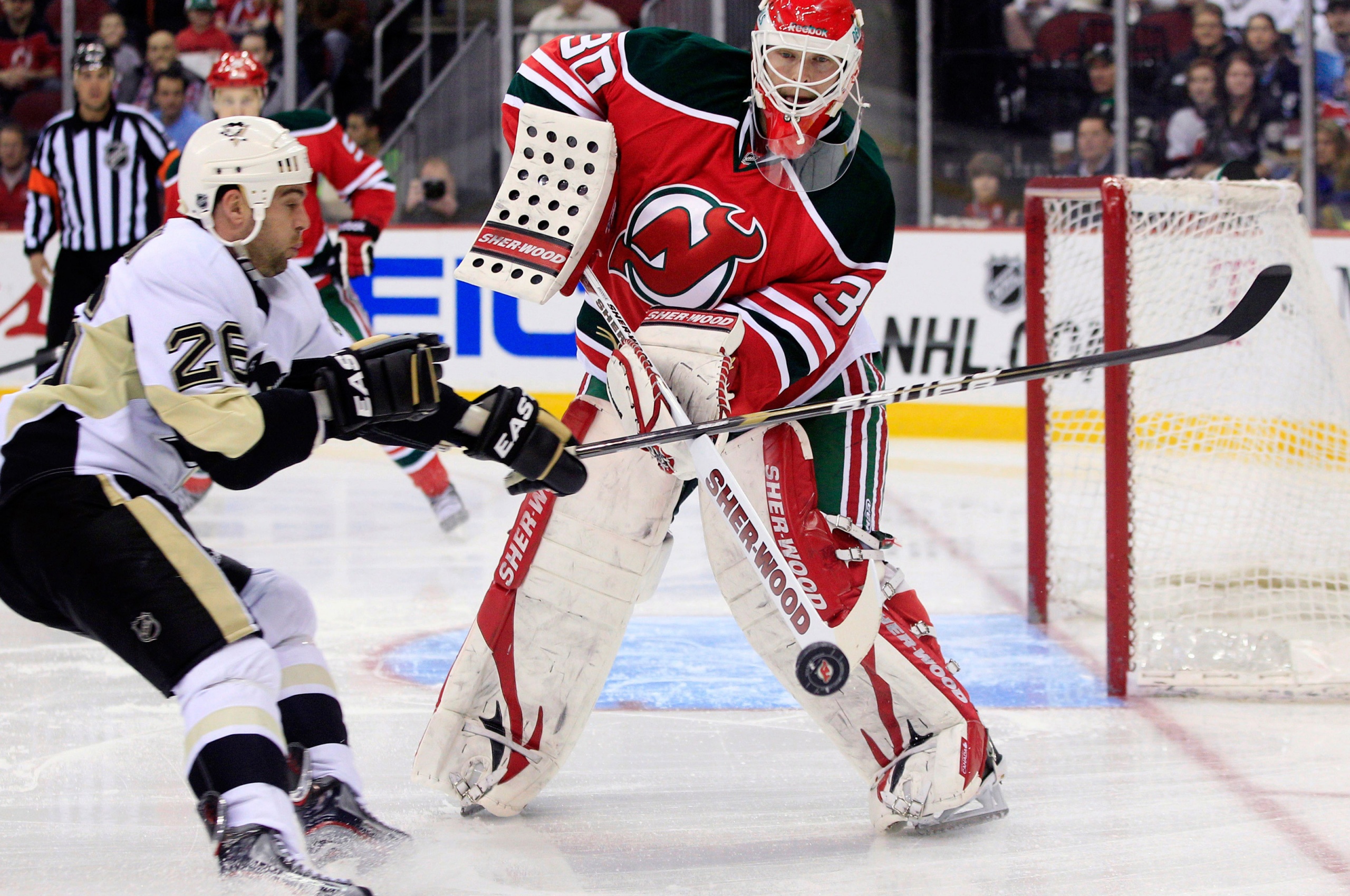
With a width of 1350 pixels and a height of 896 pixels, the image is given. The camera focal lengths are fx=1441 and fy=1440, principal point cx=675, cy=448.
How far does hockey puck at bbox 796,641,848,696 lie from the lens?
1884mm

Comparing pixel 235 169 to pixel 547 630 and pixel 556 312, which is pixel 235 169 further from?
pixel 556 312

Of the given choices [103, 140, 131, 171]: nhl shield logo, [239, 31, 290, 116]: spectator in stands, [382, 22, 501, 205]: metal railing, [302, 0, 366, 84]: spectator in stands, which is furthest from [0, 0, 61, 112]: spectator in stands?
[103, 140, 131, 171]: nhl shield logo

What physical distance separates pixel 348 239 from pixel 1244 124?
3950 millimetres

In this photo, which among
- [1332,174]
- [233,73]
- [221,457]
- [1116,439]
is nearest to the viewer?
[221,457]

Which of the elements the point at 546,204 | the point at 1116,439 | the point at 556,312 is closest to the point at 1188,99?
the point at 556,312

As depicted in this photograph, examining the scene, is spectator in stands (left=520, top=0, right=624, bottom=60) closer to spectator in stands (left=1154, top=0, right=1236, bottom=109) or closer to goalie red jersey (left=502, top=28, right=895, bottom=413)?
spectator in stands (left=1154, top=0, right=1236, bottom=109)

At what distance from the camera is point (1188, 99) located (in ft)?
20.2

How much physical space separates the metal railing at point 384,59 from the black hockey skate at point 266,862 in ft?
18.0

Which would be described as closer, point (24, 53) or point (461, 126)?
point (461, 126)

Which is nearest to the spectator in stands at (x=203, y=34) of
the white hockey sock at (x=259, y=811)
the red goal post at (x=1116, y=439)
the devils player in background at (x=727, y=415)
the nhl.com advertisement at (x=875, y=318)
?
the nhl.com advertisement at (x=875, y=318)

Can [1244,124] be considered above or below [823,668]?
above

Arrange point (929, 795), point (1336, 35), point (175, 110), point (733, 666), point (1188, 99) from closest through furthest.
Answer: point (929, 795), point (733, 666), point (1336, 35), point (1188, 99), point (175, 110)

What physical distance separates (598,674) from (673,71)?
0.89m

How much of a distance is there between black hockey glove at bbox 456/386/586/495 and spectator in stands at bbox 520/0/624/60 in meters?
4.76
